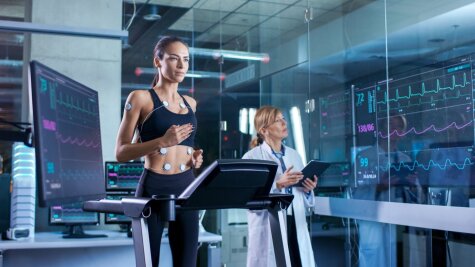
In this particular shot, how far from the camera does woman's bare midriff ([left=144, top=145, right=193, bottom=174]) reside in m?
2.17

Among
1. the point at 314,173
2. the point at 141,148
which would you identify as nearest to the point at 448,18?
the point at 314,173

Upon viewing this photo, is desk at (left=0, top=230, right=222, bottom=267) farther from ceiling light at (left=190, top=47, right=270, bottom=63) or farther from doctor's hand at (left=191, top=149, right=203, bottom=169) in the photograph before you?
ceiling light at (left=190, top=47, right=270, bottom=63)

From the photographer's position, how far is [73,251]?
3.81 m

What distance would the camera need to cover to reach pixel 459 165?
10.1 feet

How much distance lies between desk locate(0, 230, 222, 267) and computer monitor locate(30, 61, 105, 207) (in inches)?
70.3

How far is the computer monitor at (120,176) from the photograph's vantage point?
13.1 feet

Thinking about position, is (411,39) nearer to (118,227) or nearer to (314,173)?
(314,173)

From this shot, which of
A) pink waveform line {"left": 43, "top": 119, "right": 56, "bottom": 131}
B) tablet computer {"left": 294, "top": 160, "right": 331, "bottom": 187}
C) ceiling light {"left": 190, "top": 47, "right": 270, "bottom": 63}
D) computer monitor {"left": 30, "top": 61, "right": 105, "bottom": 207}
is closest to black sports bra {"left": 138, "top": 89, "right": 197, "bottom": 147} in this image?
computer monitor {"left": 30, "top": 61, "right": 105, "bottom": 207}

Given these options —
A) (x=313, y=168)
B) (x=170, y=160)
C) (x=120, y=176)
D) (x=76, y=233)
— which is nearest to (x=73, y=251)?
(x=76, y=233)

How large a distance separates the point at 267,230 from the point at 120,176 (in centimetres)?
116

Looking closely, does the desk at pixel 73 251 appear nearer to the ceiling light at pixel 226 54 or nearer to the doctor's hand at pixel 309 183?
the doctor's hand at pixel 309 183

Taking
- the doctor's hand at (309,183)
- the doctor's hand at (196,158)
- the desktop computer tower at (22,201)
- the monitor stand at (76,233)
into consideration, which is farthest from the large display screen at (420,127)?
the desktop computer tower at (22,201)

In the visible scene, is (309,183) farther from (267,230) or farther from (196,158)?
(196,158)

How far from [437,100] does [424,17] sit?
2.11ft
